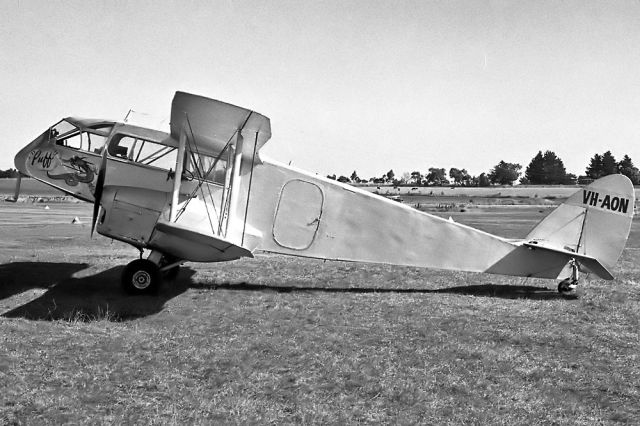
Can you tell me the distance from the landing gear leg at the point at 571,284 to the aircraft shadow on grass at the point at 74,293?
23.7ft

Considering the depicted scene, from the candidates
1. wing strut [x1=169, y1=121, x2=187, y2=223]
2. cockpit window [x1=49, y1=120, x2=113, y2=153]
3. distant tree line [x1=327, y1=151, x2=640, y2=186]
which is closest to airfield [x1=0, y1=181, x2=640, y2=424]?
wing strut [x1=169, y1=121, x2=187, y2=223]

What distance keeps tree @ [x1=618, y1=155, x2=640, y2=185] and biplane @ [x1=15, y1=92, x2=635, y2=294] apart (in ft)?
481

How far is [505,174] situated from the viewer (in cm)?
17150

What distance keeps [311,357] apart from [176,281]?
16.8ft

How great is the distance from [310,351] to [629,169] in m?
165

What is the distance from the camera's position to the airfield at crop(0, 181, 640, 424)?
4.56 metres

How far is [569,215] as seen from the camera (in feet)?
33.4

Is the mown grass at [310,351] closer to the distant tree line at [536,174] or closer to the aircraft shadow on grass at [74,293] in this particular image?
the aircraft shadow on grass at [74,293]

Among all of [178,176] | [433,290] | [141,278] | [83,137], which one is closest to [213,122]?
[178,176]

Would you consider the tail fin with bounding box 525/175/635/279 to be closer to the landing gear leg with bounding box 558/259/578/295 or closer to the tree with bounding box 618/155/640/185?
the landing gear leg with bounding box 558/259/578/295

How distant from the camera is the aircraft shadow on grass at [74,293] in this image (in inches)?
292

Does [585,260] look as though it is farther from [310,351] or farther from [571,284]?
[310,351]

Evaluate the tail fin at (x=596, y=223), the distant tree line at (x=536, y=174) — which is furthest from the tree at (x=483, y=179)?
the tail fin at (x=596, y=223)

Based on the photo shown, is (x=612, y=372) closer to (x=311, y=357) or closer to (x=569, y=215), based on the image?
(x=311, y=357)
